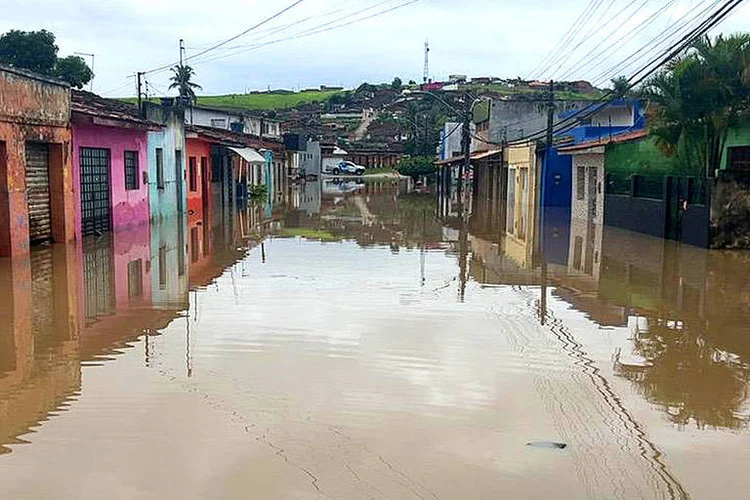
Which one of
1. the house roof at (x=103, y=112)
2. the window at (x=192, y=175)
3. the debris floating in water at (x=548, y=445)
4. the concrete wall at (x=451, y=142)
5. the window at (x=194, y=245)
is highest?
the concrete wall at (x=451, y=142)

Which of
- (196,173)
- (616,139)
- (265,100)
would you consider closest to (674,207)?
(616,139)

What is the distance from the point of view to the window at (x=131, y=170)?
25250 mm

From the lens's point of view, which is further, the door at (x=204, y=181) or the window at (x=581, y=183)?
the door at (x=204, y=181)

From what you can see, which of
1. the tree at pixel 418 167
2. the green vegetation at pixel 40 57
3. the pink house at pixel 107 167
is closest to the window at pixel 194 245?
the pink house at pixel 107 167

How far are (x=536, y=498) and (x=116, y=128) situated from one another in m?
21.2

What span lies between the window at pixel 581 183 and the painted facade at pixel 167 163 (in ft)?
53.4

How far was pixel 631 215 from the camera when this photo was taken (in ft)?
82.1

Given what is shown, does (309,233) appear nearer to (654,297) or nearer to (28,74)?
(28,74)

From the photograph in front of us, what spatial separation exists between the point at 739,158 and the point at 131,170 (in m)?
18.4

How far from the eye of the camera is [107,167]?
23.4 m

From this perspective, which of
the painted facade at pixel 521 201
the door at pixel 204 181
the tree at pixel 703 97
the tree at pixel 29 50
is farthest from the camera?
the tree at pixel 29 50

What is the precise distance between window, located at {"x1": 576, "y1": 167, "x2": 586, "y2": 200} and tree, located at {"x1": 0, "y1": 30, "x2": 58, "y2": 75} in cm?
3774

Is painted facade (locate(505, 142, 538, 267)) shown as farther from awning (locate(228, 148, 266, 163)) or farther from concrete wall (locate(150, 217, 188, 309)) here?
awning (locate(228, 148, 266, 163))

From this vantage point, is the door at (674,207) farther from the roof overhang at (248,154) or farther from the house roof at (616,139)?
the roof overhang at (248,154)
